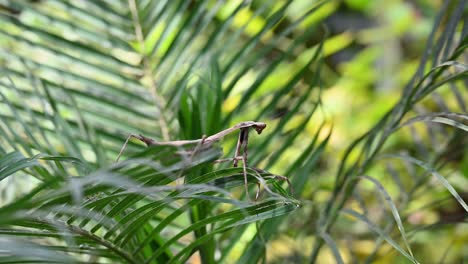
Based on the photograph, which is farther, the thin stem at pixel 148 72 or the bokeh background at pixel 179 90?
the thin stem at pixel 148 72

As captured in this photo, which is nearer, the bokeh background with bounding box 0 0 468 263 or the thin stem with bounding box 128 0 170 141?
the bokeh background with bounding box 0 0 468 263

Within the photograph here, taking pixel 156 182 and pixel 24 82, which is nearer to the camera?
pixel 156 182

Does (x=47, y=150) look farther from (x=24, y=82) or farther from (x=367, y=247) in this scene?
(x=367, y=247)

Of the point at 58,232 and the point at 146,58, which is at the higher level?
the point at 146,58

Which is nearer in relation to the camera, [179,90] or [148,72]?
[179,90]

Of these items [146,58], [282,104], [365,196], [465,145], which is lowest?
[465,145]

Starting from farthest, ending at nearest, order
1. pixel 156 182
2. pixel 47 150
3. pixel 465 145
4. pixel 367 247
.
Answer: pixel 367 247, pixel 465 145, pixel 47 150, pixel 156 182

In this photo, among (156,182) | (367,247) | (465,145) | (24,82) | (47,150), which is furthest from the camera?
(367,247)

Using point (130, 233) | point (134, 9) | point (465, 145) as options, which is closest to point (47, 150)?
point (130, 233)

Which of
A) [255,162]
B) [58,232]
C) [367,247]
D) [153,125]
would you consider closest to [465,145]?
[255,162]
